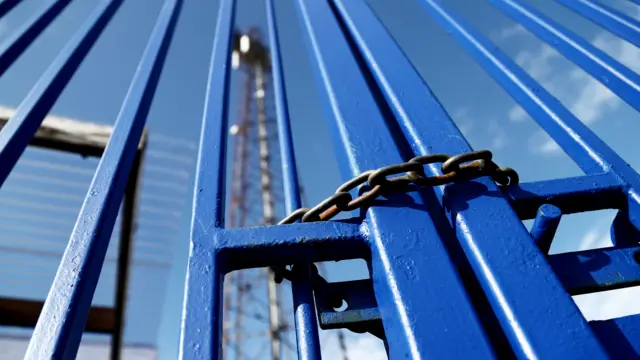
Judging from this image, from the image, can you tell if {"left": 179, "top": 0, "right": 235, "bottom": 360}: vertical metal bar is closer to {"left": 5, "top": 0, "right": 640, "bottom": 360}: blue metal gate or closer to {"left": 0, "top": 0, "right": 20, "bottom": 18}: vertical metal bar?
{"left": 5, "top": 0, "right": 640, "bottom": 360}: blue metal gate

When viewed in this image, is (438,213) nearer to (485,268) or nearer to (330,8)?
(485,268)

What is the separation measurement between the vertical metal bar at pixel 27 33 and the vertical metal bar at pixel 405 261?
88 centimetres

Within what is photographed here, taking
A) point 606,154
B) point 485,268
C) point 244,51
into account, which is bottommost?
point 485,268

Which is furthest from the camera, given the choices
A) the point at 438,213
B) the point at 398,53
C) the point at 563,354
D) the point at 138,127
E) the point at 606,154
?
the point at 398,53

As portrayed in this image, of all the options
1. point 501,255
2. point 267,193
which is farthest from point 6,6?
point 267,193

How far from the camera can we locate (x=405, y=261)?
0.65 metres

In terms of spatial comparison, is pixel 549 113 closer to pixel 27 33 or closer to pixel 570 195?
pixel 570 195

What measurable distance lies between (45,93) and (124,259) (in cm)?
254

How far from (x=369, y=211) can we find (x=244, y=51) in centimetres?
1370

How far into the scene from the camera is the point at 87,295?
693 mm

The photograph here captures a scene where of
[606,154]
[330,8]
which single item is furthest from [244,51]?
[606,154]

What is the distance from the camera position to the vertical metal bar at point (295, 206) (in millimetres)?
673

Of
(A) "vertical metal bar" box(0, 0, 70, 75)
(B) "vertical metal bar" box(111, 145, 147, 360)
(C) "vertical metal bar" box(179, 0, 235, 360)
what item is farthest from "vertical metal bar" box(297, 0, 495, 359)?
(B) "vertical metal bar" box(111, 145, 147, 360)

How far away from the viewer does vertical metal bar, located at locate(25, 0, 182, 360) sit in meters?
0.62
